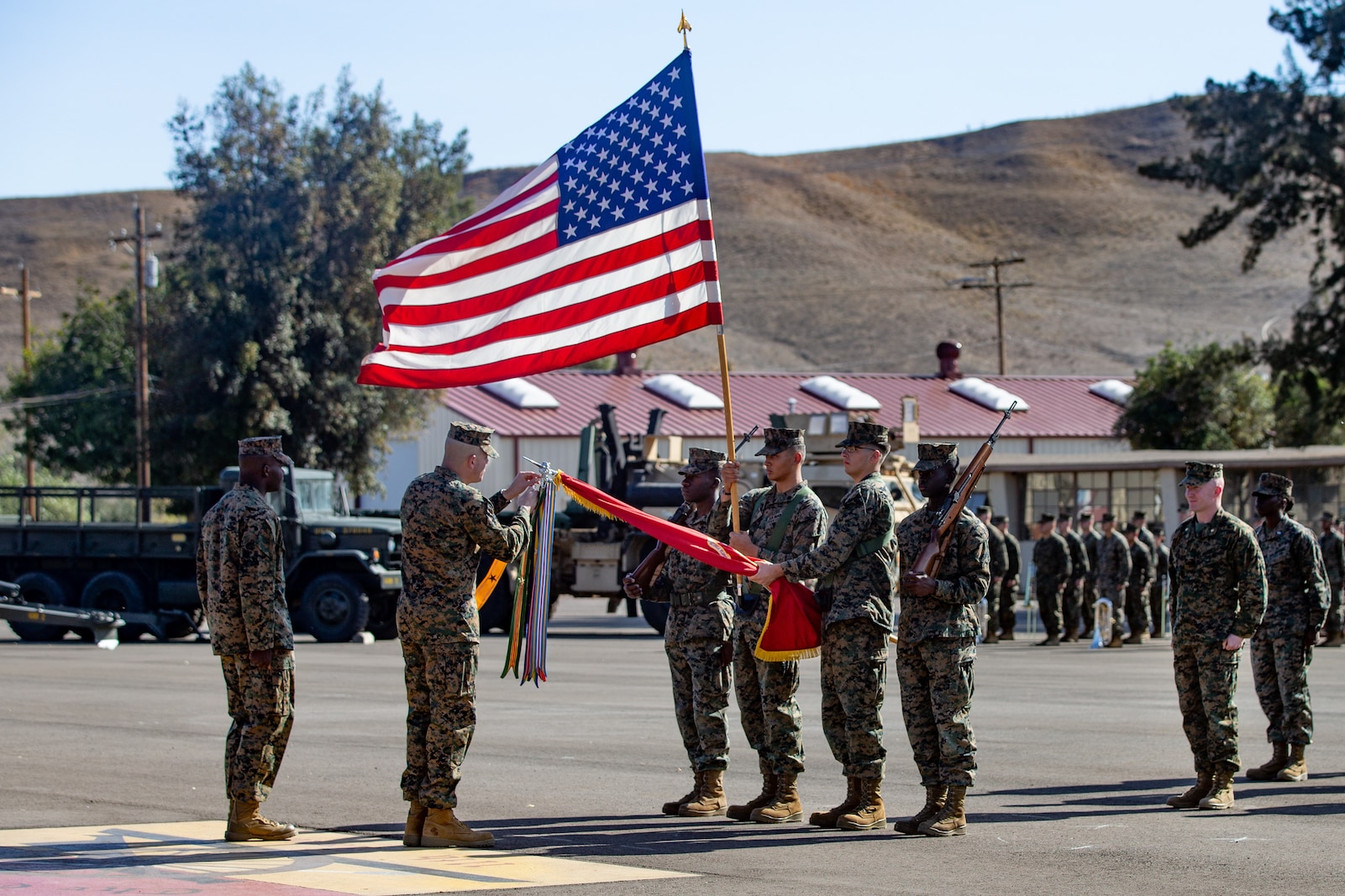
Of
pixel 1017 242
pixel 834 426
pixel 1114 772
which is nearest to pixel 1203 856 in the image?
pixel 1114 772

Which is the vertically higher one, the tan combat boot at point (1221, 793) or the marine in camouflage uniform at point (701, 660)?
the marine in camouflage uniform at point (701, 660)

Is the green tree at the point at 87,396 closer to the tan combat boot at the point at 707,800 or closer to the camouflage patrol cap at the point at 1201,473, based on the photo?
the tan combat boot at the point at 707,800

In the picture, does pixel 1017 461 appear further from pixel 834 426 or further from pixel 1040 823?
pixel 1040 823

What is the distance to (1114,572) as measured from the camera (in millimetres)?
23641

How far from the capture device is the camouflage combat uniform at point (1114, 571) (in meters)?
23.6

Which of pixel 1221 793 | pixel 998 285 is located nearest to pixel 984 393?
pixel 998 285

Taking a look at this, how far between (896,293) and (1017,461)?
86690mm

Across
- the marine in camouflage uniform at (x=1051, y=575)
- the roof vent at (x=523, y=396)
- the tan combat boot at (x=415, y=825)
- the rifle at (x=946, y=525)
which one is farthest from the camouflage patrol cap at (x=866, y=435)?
the roof vent at (x=523, y=396)

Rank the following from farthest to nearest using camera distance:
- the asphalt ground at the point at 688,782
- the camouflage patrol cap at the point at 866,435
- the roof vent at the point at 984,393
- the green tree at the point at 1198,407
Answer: the roof vent at the point at 984,393, the green tree at the point at 1198,407, the camouflage patrol cap at the point at 866,435, the asphalt ground at the point at 688,782

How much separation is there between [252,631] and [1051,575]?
58.6 feet

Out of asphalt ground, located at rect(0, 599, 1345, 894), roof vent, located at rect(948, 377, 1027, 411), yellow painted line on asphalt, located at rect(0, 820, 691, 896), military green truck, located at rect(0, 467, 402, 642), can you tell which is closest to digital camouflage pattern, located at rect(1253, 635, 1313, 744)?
asphalt ground, located at rect(0, 599, 1345, 894)

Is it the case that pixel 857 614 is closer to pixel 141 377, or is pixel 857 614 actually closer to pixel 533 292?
pixel 533 292

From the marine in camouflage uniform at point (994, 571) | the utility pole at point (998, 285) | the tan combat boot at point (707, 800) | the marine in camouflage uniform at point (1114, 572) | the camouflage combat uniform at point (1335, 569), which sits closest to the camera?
the tan combat boot at point (707, 800)

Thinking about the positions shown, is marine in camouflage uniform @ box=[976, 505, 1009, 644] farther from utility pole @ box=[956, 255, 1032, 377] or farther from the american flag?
utility pole @ box=[956, 255, 1032, 377]
